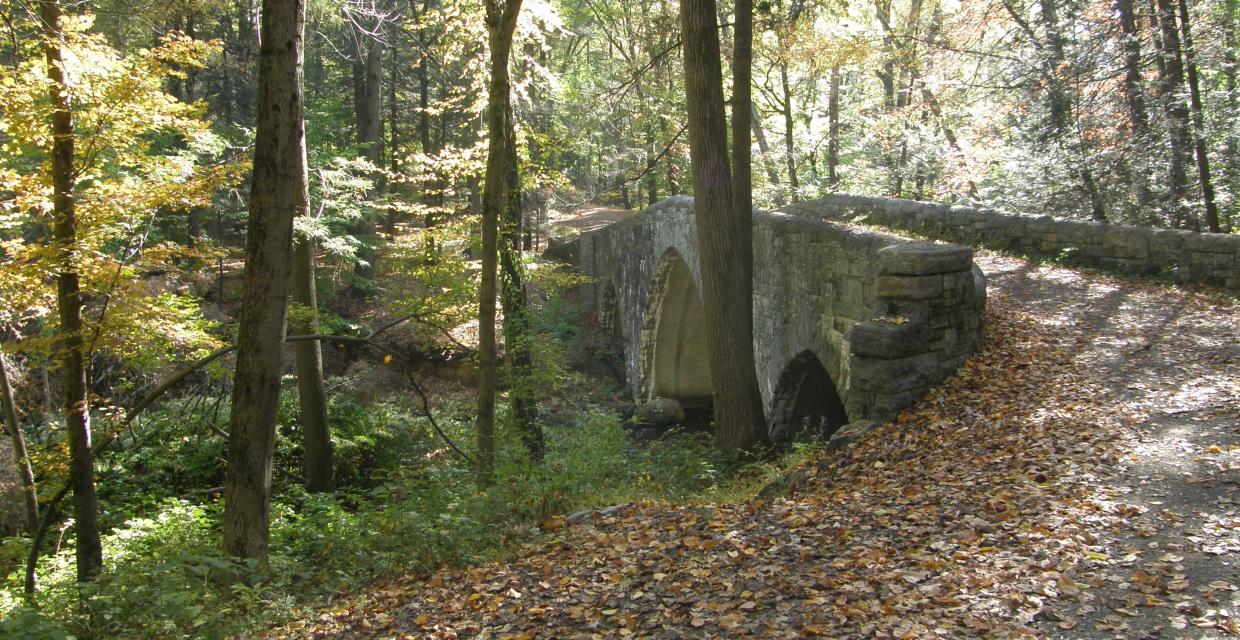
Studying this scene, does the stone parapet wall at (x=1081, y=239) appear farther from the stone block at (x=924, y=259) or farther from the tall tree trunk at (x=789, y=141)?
the tall tree trunk at (x=789, y=141)

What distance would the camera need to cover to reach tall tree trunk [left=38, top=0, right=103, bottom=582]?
5.90 meters

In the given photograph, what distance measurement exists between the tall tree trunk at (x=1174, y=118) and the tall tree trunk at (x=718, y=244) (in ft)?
20.3

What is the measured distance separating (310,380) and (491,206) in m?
3.01

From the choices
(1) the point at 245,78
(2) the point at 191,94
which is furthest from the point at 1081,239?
(2) the point at 191,94

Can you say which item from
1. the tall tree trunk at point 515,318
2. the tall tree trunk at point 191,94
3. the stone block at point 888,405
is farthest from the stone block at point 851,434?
the tall tree trunk at point 191,94

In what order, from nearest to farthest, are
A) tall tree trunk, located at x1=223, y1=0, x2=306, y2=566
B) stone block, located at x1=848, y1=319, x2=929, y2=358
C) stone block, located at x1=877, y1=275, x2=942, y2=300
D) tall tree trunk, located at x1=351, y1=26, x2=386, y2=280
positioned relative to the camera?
tall tree trunk, located at x1=223, y1=0, x2=306, y2=566, stone block, located at x1=848, y1=319, x2=929, y2=358, stone block, located at x1=877, y1=275, x2=942, y2=300, tall tree trunk, located at x1=351, y1=26, x2=386, y2=280

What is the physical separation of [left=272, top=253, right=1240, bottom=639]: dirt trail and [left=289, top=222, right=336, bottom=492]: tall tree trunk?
4530mm

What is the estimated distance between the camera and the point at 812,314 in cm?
980

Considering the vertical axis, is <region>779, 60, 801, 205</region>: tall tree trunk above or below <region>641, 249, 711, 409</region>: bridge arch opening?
above

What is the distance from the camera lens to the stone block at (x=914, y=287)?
680 centimetres

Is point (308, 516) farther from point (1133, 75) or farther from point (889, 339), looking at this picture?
point (1133, 75)

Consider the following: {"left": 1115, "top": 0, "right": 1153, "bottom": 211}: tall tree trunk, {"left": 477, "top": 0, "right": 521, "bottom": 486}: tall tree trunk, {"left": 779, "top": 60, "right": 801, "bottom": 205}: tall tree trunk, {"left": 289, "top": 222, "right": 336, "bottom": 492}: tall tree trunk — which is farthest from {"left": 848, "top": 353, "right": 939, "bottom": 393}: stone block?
{"left": 779, "top": 60, "right": 801, "bottom": 205}: tall tree trunk

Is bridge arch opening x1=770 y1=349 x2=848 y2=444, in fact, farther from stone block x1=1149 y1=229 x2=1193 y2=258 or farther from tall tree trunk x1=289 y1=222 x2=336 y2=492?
tall tree trunk x1=289 y1=222 x2=336 y2=492

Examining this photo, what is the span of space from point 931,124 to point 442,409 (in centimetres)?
1231
